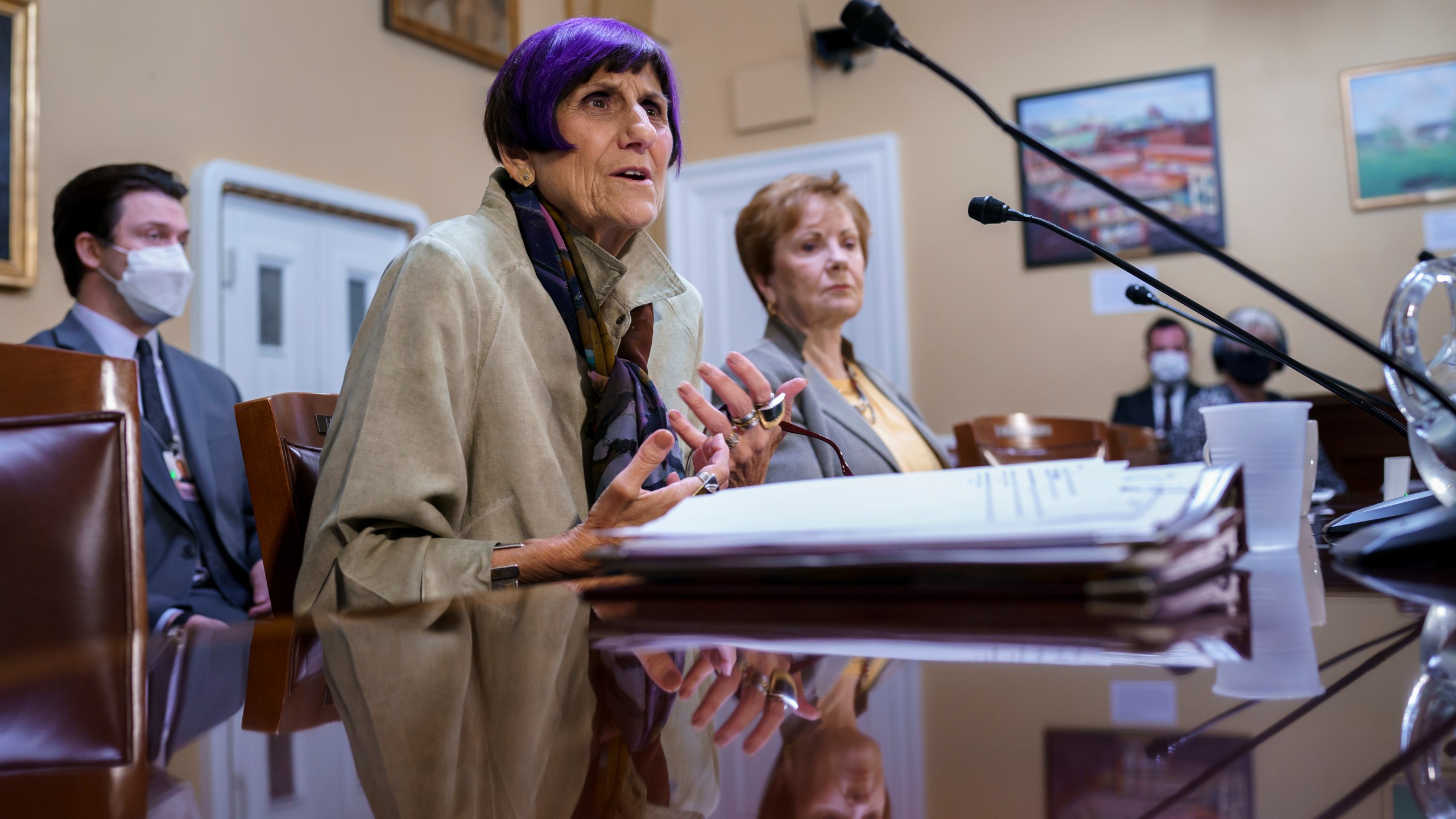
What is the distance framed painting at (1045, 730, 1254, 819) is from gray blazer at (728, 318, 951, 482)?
1.69 meters

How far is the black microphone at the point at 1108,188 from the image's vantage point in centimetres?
69

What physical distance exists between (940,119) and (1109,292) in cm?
128

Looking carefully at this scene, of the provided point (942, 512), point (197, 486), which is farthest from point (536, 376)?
point (197, 486)

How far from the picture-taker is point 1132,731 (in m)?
0.30

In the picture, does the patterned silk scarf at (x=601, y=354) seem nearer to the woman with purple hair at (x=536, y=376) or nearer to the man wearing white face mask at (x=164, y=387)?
the woman with purple hair at (x=536, y=376)

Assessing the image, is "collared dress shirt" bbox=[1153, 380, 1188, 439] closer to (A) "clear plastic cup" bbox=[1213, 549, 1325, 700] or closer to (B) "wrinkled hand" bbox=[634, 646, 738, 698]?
(A) "clear plastic cup" bbox=[1213, 549, 1325, 700]

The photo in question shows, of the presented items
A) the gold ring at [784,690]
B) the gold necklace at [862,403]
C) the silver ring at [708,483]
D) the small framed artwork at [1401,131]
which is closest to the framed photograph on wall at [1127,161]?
the small framed artwork at [1401,131]

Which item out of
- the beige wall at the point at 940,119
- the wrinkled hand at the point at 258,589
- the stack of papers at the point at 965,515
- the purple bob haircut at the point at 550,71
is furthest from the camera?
the beige wall at the point at 940,119

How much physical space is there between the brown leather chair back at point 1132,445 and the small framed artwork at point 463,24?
3.16 metres

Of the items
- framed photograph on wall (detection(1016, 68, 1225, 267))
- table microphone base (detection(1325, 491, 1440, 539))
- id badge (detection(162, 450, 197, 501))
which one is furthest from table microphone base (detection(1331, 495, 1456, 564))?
framed photograph on wall (detection(1016, 68, 1225, 267))

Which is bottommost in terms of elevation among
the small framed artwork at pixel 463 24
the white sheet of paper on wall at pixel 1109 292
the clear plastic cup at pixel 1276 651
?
the clear plastic cup at pixel 1276 651

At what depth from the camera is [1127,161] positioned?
5.32 m

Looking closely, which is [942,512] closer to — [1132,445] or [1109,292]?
[1132,445]

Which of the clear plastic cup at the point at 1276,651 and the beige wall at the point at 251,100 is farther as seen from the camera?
the beige wall at the point at 251,100
